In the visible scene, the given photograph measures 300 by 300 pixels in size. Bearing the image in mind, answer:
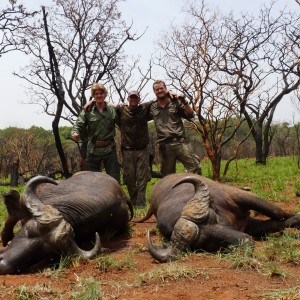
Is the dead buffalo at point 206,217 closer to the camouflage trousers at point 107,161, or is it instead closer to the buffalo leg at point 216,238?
the buffalo leg at point 216,238

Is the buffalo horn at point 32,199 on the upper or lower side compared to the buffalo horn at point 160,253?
upper

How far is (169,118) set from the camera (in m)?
8.24

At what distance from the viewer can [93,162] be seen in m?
8.37

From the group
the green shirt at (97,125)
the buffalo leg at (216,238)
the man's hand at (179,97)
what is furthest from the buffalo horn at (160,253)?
the green shirt at (97,125)

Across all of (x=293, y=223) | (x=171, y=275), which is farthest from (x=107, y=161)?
(x=171, y=275)

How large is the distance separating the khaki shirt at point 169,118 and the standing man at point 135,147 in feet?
0.75

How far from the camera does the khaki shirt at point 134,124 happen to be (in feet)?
27.4

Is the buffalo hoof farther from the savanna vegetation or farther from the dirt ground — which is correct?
the dirt ground

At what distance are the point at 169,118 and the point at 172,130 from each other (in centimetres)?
22

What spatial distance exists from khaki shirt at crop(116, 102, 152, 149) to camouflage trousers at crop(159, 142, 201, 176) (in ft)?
1.41

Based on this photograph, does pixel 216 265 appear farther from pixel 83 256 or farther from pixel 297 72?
pixel 297 72

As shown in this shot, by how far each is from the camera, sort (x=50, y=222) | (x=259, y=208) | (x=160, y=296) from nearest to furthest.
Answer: (x=160, y=296) → (x=50, y=222) → (x=259, y=208)

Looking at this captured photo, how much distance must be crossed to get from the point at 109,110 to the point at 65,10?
11793mm

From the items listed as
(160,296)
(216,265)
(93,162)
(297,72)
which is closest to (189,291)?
(160,296)
